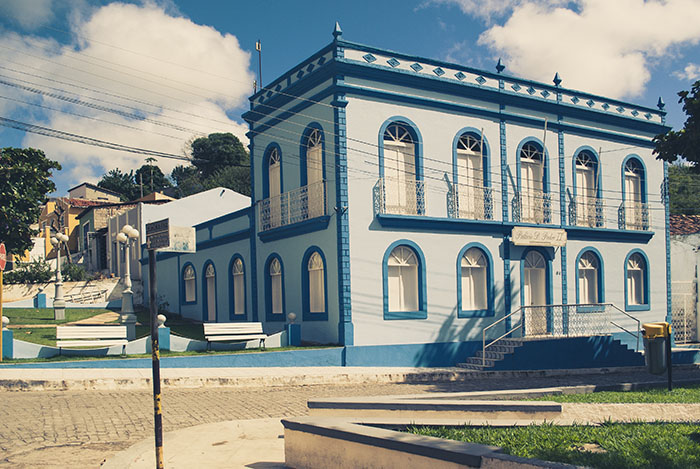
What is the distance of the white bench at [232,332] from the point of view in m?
17.0

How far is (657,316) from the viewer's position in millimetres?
23500

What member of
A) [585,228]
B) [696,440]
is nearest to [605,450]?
[696,440]

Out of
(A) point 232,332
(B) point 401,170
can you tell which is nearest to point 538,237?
(B) point 401,170

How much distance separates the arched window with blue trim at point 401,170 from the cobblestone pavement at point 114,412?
510 cm

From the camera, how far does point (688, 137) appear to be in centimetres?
1502

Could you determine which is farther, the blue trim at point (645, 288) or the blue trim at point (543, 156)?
the blue trim at point (645, 288)

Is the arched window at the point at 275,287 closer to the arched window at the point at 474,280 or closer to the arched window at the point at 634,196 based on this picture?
the arched window at the point at 474,280

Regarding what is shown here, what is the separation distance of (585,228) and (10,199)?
2020cm

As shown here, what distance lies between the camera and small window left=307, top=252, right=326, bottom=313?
1825 centimetres

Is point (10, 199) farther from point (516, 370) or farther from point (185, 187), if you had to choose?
point (185, 187)

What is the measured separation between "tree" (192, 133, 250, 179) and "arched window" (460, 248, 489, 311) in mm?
51010

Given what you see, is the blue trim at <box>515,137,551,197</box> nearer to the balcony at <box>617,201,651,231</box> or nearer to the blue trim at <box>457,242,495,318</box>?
the blue trim at <box>457,242,495,318</box>

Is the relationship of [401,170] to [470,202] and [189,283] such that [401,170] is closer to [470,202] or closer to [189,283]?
[470,202]

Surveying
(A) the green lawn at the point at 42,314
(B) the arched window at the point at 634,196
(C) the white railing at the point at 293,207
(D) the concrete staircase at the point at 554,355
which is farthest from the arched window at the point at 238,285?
(B) the arched window at the point at 634,196
